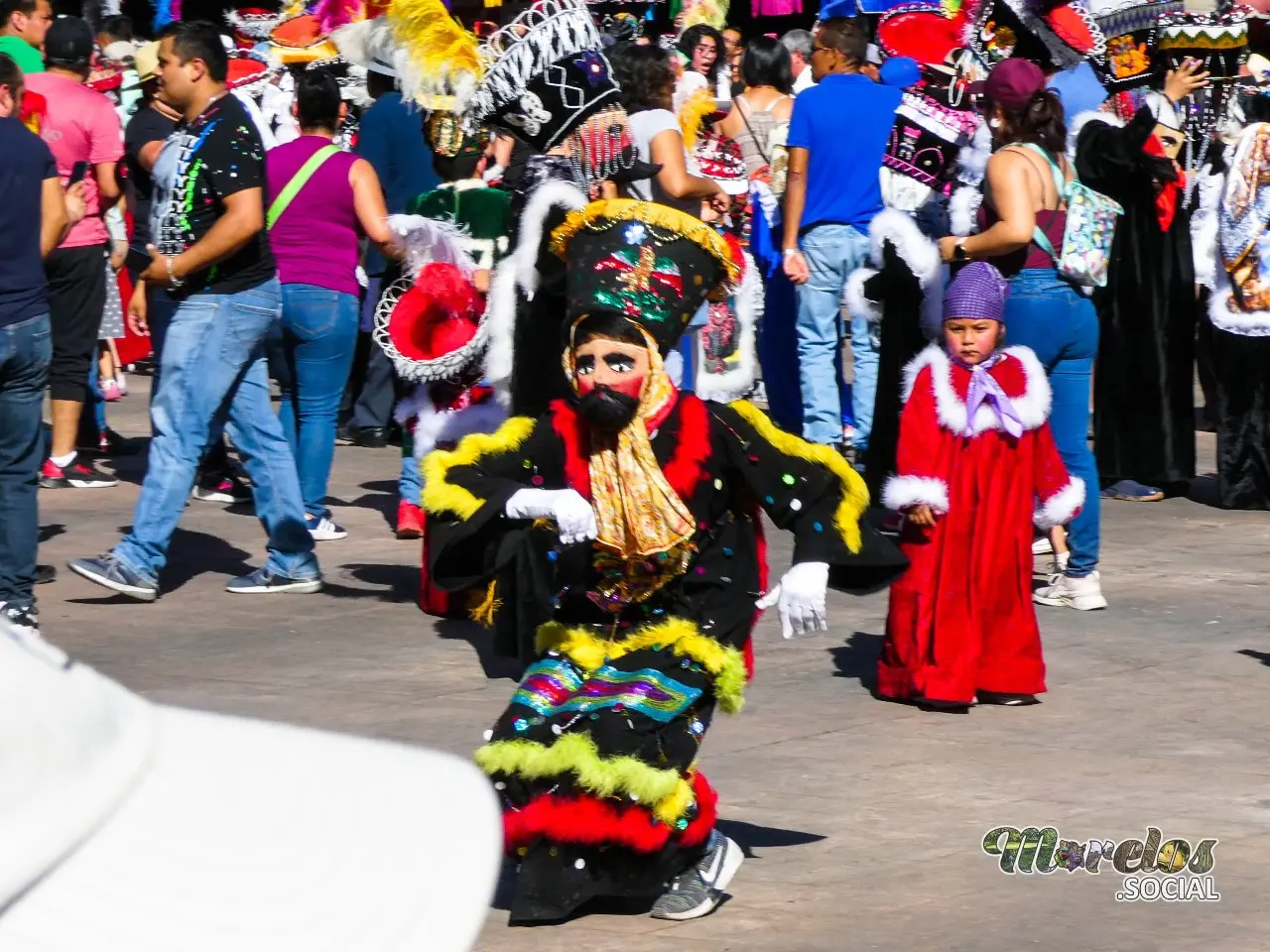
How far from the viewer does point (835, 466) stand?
17.7 ft

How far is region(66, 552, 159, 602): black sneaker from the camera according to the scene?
316 inches

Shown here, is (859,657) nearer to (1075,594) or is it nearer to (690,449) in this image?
(1075,594)

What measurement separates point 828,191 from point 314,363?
296 cm

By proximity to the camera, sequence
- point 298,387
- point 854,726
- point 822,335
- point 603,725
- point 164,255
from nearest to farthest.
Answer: point 603,725 → point 854,726 → point 164,255 → point 298,387 → point 822,335

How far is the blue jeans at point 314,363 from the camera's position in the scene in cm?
907

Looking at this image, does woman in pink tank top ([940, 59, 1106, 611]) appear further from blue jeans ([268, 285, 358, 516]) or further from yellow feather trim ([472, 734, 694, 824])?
yellow feather trim ([472, 734, 694, 824])

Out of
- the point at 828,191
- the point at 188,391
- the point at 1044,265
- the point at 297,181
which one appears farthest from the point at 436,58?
the point at 828,191

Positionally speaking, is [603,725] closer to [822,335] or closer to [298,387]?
[298,387]

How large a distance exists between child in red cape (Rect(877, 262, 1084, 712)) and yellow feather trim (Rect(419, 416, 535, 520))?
182 centimetres

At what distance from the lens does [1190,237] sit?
1092cm

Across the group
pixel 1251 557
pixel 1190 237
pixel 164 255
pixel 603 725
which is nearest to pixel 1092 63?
pixel 1190 237

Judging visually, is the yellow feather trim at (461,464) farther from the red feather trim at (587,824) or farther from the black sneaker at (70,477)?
the black sneaker at (70,477)

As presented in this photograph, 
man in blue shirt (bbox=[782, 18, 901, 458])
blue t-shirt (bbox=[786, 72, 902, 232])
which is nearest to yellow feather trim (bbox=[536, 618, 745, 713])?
man in blue shirt (bbox=[782, 18, 901, 458])

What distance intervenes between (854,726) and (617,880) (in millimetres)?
1793
